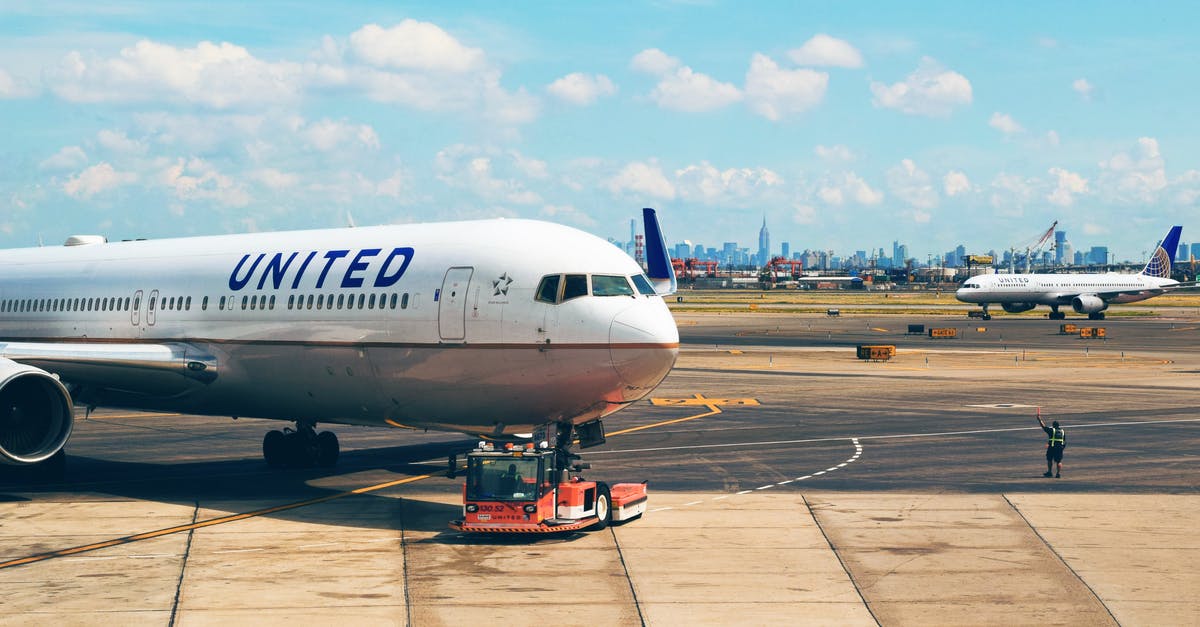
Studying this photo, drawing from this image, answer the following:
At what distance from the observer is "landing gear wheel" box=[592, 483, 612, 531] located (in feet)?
77.8

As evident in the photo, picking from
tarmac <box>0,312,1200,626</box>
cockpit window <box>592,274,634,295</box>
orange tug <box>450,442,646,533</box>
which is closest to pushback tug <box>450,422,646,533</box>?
orange tug <box>450,442,646,533</box>

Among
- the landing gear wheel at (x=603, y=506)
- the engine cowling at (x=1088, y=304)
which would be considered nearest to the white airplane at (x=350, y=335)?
the landing gear wheel at (x=603, y=506)

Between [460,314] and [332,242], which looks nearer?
[460,314]

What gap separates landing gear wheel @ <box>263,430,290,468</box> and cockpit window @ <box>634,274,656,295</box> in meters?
11.8

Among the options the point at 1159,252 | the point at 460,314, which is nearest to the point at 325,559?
the point at 460,314

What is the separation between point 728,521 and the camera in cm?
2442

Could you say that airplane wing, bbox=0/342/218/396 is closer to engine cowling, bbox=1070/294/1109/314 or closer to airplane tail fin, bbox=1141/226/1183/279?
engine cowling, bbox=1070/294/1109/314

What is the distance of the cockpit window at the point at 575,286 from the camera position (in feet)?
78.0

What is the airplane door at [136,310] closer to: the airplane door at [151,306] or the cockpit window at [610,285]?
the airplane door at [151,306]

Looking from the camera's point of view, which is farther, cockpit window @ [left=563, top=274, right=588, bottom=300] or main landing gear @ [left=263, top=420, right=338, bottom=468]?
main landing gear @ [left=263, top=420, right=338, bottom=468]

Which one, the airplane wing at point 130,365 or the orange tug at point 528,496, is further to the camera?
the airplane wing at point 130,365

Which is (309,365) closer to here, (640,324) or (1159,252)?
(640,324)

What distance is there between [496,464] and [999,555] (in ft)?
29.9

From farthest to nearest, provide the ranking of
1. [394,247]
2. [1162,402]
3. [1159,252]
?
[1159,252], [1162,402], [394,247]
